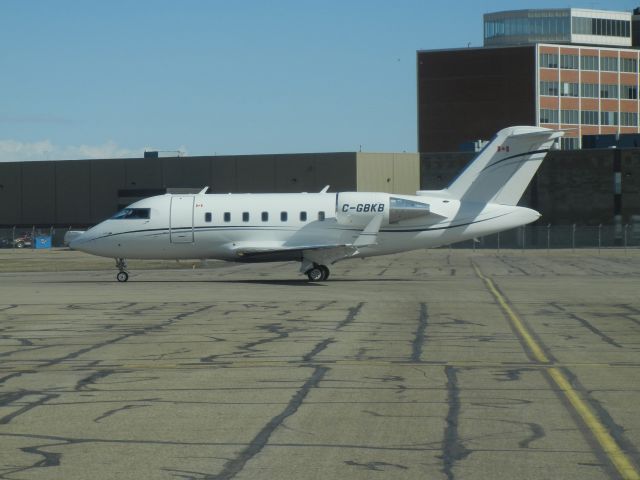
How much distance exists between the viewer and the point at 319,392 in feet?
44.2

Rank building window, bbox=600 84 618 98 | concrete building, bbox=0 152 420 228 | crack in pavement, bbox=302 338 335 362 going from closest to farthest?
1. crack in pavement, bbox=302 338 335 362
2. concrete building, bbox=0 152 420 228
3. building window, bbox=600 84 618 98

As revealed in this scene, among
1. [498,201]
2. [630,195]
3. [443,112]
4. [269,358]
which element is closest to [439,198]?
[498,201]

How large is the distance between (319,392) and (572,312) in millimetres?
13454

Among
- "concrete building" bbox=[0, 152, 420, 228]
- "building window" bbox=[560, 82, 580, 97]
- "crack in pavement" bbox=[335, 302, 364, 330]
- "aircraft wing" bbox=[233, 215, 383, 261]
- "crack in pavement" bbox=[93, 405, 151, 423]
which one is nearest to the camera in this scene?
"crack in pavement" bbox=[93, 405, 151, 423]

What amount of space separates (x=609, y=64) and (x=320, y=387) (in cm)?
12300

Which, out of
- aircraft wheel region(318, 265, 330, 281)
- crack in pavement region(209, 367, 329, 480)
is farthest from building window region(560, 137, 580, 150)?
crack in pavement region(209, 367, 329, 480)

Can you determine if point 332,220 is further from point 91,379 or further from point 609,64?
point 609,64

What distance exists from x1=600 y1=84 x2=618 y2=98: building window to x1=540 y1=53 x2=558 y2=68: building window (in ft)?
27.4

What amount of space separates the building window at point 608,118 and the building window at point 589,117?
81 centimetres

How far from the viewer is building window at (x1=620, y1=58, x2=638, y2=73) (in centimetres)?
13088

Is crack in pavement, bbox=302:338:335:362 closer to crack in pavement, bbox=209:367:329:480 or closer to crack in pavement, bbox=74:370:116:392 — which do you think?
crack in pavement, bbox=209:367:329:480

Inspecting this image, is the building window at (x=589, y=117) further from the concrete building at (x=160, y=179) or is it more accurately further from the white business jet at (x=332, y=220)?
the white business jet at (x=332, y=220)

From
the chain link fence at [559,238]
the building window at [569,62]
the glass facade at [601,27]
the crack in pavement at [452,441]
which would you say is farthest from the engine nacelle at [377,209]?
the glass facade at [601,27]

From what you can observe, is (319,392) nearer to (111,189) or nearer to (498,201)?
(498,201)
